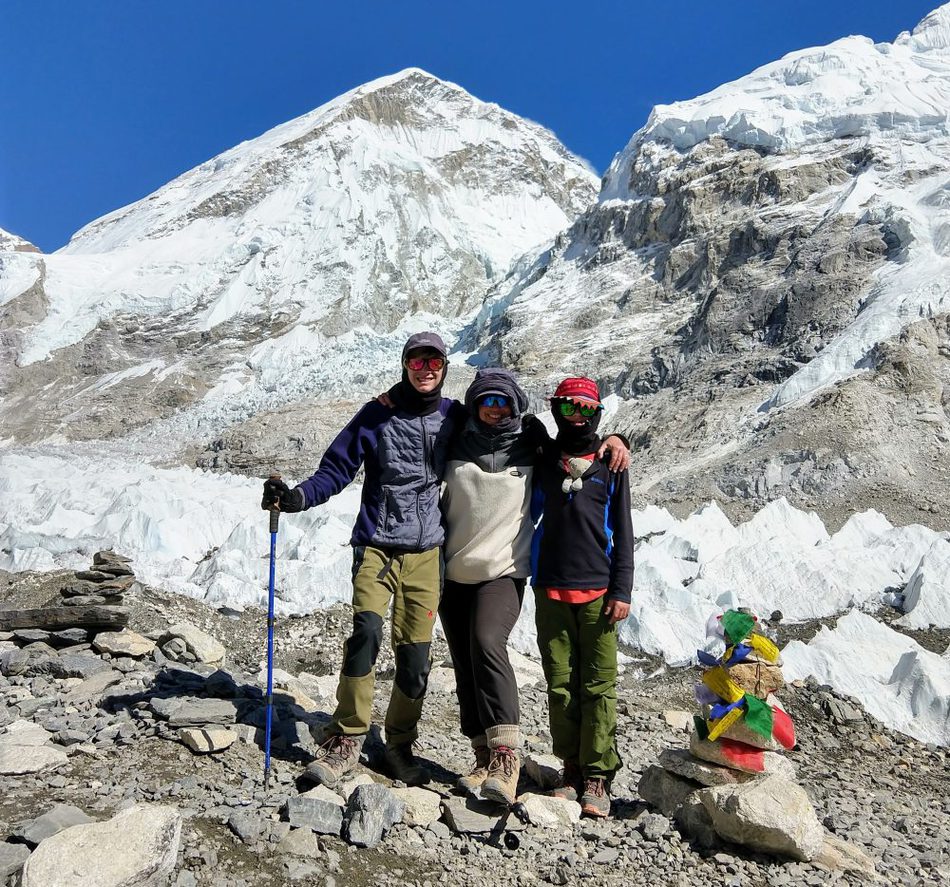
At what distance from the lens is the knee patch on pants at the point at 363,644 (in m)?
3.78

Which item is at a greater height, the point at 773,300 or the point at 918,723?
the point at 773,300

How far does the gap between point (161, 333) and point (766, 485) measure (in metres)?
58.5

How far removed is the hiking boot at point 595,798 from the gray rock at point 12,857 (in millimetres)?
2438

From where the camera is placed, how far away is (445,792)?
3.89m

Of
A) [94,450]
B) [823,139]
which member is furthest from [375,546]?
[823,139]

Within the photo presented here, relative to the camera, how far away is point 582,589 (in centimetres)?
386

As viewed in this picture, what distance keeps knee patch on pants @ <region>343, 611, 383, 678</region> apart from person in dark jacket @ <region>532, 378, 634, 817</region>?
0.85 metres

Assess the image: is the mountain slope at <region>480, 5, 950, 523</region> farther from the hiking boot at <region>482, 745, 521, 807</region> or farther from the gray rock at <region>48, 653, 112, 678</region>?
the gray rock at <region>48, 653, 112, 678</region>

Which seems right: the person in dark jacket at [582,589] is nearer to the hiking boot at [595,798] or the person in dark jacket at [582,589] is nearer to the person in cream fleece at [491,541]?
the hiking boot at [595,798]

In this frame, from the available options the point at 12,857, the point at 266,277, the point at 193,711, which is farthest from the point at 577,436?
the point at 266,277

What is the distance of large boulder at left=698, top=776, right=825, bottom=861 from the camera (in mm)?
3461

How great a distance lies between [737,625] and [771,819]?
34.9 inches

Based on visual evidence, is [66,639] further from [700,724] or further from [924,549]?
[924,549]

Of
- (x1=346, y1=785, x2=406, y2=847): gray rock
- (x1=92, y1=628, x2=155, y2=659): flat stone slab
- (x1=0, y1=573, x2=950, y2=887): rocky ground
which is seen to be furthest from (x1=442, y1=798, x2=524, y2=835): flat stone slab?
(x1=92, y1=628, x2=155, y2=659): flat stone slab
